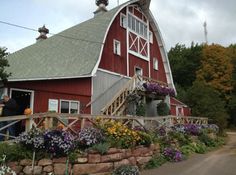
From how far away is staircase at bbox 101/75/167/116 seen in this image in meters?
17.2

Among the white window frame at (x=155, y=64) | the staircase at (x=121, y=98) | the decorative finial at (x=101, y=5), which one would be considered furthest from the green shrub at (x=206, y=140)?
the decorative finial at (x=101, y=5)

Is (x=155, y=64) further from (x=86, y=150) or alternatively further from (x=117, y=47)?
(x=86, y=150)

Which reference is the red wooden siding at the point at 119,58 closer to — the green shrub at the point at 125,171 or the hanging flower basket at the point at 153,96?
the hanging flower basket at the point at 153,96

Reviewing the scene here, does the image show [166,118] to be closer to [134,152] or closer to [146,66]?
[134,152]

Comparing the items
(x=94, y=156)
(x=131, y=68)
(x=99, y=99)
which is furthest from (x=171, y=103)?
(x=94, y=156)

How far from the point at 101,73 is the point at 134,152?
8534mm

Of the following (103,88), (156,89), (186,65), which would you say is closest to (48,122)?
(103,88)

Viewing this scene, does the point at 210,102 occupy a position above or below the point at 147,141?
above

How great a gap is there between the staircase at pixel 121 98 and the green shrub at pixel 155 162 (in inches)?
199

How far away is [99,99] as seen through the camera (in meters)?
18.5

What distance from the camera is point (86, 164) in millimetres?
9531

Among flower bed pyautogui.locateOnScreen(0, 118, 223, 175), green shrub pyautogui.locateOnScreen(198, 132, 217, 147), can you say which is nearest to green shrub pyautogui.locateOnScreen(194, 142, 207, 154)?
green shrub pyautogui.locateOnScreen(198, 132, 217, 147)

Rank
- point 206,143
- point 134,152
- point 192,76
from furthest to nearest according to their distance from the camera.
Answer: point 192,76
point 206,143
point 134,152

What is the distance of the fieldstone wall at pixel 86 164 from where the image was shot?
9.14 m
